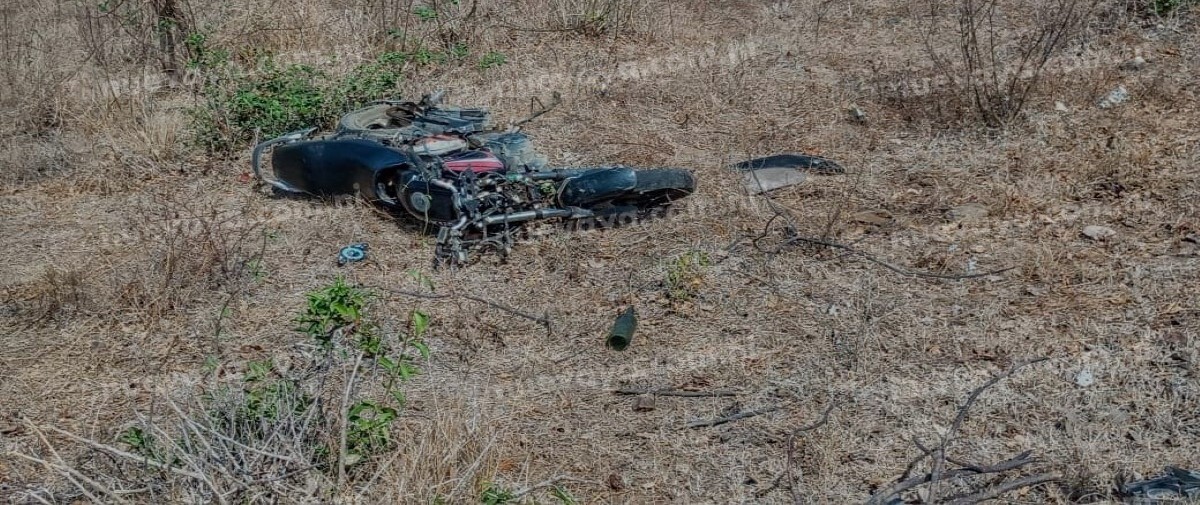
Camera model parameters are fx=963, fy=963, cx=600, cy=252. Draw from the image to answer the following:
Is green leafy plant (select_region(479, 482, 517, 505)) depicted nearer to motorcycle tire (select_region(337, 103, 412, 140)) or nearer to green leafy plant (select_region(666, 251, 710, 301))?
green leafy plant (select_region(666, 251, 710, 301))

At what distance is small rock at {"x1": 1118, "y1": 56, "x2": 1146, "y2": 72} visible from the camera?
7012 millimetres

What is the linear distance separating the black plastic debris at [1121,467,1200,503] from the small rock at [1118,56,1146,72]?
449 centimetres

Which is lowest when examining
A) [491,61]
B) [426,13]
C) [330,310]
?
[491,61]

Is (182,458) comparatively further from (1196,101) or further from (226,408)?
(1196,101)

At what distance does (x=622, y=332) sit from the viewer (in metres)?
4.50

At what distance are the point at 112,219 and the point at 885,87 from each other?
5.43 meters

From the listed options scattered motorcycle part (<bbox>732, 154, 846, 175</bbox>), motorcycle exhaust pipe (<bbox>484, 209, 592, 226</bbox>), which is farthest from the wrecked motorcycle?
scattered motorcycle part (<bbox>732, 154, 846, 175</bbox>)

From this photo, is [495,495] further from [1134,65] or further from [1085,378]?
[1134,65]

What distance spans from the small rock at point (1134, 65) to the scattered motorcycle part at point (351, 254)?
557 centimetres

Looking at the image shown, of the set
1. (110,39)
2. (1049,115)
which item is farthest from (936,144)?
(110,39)

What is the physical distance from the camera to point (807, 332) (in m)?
4.47

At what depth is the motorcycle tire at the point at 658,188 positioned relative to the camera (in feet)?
17.7

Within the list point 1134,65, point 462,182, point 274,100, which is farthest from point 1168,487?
point 274,100

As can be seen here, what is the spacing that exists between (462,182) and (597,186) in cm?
74
